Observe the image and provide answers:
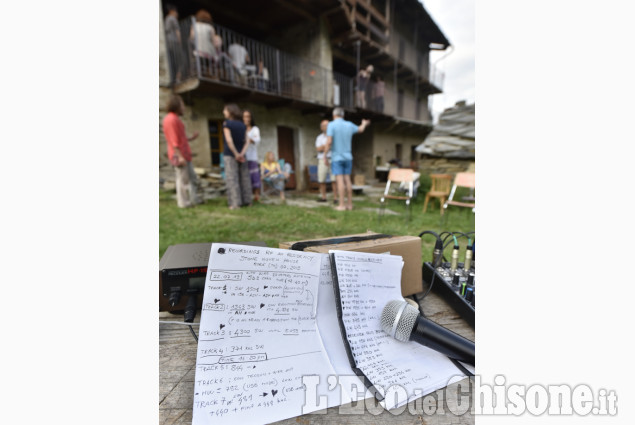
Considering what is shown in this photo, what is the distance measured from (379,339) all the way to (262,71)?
22.0ft

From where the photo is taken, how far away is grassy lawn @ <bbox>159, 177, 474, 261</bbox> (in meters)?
2.62

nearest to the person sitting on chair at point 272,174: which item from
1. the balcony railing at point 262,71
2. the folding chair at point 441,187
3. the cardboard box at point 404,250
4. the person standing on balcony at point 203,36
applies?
the balcony railing at point 262,71

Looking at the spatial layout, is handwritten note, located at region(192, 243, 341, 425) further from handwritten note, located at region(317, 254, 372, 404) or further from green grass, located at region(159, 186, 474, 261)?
green grass, located at region(159, 186, 474, 261)

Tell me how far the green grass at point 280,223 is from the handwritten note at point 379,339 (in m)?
1.44

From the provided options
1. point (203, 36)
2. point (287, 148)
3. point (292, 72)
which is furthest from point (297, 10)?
point (287, 148)

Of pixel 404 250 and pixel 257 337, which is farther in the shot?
pixel 404 250

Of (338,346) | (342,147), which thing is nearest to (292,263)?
(338,346)

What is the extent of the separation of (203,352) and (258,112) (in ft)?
22.3

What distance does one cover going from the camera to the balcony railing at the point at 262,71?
16.4 ft

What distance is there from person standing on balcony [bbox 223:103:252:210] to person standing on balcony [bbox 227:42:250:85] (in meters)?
2.16

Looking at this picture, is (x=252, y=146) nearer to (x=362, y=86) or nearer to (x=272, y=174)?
(x=272, y=174)

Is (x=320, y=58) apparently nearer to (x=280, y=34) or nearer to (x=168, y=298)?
(x=280, y=34)

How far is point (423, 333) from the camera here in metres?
0.66

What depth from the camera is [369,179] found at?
384 inches
